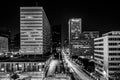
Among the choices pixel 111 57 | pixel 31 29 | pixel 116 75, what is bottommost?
pixel 116 75

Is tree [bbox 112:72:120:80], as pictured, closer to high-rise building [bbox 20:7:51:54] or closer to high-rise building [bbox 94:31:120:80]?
high-rise building [bbox 94:31:120:80]

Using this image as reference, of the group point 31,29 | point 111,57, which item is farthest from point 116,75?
point 31,29

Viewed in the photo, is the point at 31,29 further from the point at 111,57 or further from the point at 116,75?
the point at 116,75

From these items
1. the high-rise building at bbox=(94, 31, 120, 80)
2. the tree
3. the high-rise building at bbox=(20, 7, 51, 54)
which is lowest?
the tree

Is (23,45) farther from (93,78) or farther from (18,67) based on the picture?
(93,78)

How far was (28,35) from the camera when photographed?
129 m

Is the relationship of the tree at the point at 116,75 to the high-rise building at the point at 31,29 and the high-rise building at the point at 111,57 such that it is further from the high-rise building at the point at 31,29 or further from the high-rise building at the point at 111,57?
the high-rise building at the point at 31,29

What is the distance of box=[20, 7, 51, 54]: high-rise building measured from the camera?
127562 millimetres

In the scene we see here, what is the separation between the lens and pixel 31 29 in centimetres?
12862

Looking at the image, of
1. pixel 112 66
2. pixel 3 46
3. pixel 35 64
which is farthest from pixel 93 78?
pixel 3 46

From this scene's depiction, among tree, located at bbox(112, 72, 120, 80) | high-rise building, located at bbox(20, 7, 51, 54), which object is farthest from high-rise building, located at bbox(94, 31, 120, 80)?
high-rise building, located at bbox(20, 7, 51, 54)

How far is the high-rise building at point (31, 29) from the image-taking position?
127562mm

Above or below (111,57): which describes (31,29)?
above

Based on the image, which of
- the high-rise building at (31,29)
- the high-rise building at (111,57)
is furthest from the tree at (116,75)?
the high-rise building at (31,29)
